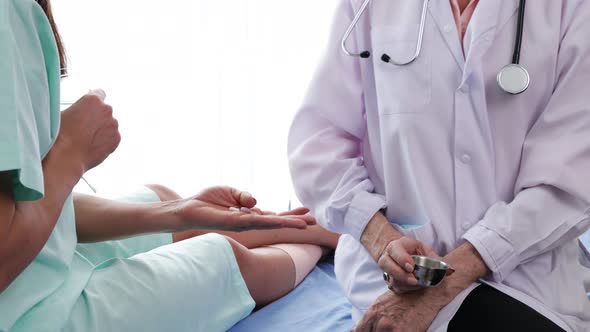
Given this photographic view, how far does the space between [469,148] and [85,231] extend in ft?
2.55

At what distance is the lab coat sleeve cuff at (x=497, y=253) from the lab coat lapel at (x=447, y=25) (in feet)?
1.02

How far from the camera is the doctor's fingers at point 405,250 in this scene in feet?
2.89

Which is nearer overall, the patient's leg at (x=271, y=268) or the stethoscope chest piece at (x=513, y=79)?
the stethoscope chest piece at (x=513, y=79)

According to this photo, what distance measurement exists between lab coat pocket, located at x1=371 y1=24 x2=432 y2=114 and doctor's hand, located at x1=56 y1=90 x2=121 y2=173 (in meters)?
0.51

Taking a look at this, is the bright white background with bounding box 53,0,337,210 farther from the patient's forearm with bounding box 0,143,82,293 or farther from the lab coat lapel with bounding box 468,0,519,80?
the patient's forearm with bounding box 0,143,82,293

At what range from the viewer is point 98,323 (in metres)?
0.90

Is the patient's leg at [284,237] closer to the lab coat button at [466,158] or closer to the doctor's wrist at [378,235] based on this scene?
the doctor's wrist at [378,235]

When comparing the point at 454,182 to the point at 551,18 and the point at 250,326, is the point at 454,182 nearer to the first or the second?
the point at 551,18

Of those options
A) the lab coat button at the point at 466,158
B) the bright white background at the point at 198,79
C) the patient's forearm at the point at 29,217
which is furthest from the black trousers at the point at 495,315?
the bright white background at the point at 198,79

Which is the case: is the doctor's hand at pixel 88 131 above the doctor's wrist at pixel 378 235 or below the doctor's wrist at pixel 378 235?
above

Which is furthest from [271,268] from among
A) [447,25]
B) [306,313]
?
[447,25]

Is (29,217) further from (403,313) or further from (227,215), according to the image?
(403,313)

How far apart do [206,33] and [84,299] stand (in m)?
1.91

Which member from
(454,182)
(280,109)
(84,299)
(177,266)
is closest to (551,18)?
(454,182)
